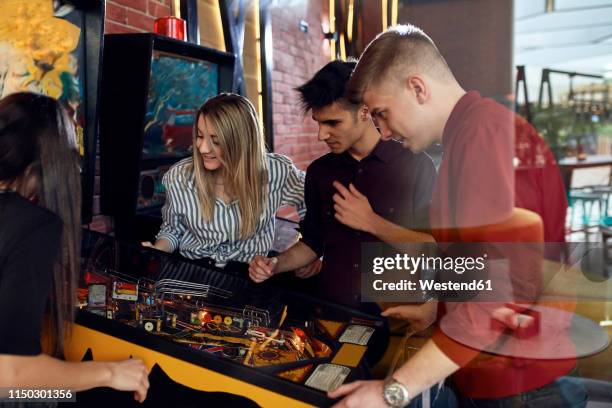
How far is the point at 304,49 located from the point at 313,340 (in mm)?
3949

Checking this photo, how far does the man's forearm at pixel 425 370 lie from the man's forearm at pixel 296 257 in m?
0.83

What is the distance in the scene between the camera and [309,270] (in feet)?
6.22

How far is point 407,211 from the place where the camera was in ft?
5.70

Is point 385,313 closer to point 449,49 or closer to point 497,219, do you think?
point 497,219

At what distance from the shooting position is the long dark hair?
3.05ft

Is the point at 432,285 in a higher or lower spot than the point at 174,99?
lower

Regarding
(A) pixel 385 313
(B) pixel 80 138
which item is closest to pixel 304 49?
(B) pixel 80 138

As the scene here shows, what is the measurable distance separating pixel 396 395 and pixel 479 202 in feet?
1.18

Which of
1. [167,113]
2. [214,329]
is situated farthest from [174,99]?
[214,329]

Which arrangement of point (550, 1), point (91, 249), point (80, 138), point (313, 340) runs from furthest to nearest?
point (550, 1) < point (80, 138) < point (91, 249) < point (313, 340)

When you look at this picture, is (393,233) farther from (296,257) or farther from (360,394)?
(360,394)

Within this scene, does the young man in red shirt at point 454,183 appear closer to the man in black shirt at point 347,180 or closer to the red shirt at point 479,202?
the red shirt at point 479,202

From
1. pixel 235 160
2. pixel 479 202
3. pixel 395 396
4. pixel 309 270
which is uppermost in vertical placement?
pixel 235 160

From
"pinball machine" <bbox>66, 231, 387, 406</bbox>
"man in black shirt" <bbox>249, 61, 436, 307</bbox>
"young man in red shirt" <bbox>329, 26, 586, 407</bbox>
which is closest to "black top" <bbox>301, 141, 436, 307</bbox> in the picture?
"man in black shirt" <bbox>249, 61, 436, 307</bbox>
